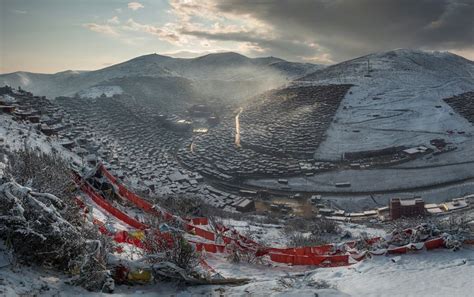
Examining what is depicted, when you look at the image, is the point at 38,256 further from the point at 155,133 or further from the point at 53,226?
the point at 155,133

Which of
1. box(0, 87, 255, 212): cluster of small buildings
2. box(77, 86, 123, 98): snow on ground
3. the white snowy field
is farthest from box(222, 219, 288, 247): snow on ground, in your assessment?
box(77, 86, 123, 98): snow on ground

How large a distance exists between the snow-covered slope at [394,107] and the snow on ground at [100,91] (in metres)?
52.6

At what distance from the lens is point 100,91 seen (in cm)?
10525

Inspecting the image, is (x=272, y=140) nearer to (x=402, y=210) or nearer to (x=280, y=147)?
(x=280, y=147)

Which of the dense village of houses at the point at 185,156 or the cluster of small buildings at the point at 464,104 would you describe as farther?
the cluster of small buildings at the point at 464,104

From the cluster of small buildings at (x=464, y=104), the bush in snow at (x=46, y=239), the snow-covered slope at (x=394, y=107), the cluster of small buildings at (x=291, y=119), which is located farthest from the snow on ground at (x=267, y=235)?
the cluster of small buildings at (x=464, y=104)

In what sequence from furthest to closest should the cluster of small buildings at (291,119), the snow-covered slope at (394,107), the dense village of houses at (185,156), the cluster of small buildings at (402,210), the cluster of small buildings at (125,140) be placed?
the cluster of small buildings at (291,119), the snow-covered slope at (394,107), the cluster of small buildings at (125,140), the dense village of houses at (185,156), the cluster of small buildings at (402,210)

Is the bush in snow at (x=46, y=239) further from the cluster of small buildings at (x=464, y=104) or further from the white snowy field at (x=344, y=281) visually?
the cluster of small buildings at (x=464, y=104)

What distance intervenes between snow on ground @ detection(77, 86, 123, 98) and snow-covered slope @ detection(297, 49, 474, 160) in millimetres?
52570

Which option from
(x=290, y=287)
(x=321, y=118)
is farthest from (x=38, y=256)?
(x=321, y=118)

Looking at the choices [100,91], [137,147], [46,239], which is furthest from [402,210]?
[100,91]

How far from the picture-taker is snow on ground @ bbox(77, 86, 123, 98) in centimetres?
9947

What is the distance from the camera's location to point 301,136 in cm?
5138

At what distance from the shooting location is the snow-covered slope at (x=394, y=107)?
47.9 meters
